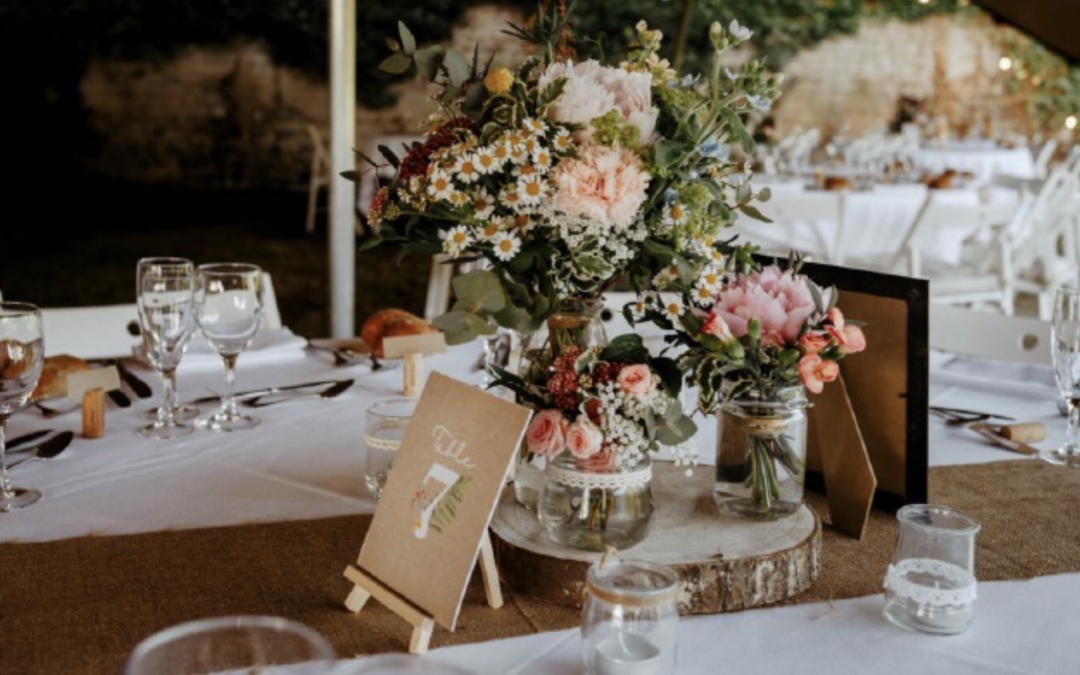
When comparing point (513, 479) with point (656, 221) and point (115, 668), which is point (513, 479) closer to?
point (656, 221)

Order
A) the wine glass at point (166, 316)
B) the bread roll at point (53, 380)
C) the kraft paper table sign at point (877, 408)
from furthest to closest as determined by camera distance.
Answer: the bread roll at point (53, 380) < the wine glass at point (166, 316) < the kraft paper table sign at point (877, 408)

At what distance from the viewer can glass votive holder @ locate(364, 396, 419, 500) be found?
4.25 feet

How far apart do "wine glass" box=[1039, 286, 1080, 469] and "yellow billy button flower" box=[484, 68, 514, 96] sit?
958 millimetres

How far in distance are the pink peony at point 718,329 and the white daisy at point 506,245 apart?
0.63 feet

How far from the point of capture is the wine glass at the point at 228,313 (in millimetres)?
1597

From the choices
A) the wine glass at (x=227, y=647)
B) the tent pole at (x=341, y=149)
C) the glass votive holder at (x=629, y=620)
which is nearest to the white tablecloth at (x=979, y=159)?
the tent pole at (x=341, y=149)

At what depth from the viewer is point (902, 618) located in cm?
100

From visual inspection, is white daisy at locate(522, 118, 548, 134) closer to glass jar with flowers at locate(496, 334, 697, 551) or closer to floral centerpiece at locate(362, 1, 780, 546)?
floral centerpiece at locate(362, 1, 780, 546)

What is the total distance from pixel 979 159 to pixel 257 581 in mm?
7584

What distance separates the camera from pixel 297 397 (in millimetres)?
1760

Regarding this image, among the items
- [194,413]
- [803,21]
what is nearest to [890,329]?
[194,413]

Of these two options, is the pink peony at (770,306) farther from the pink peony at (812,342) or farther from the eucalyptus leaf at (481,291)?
the eucalyptus leaf at (481,291)

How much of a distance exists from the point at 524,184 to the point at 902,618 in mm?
528

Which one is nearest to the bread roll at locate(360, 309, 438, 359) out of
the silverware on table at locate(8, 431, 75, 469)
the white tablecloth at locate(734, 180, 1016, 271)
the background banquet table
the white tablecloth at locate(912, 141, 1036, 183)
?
the background banquet table
